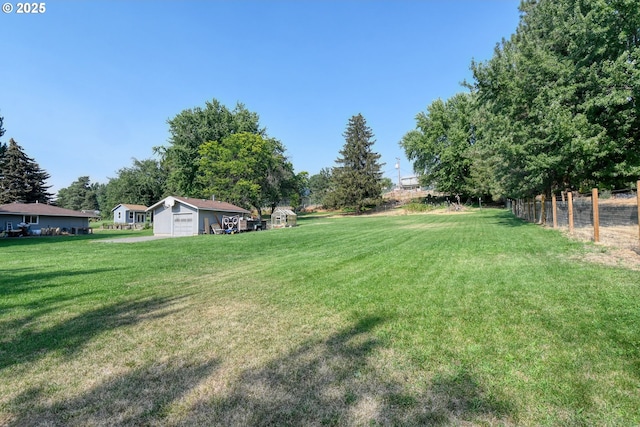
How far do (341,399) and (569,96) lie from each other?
15.8m

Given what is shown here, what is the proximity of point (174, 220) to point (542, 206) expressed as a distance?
1000 inches

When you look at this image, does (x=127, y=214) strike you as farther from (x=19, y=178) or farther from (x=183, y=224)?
(x=183, y=224)

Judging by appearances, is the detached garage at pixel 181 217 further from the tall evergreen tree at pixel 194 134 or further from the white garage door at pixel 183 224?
the tall evergreen tree at pixel 194 134

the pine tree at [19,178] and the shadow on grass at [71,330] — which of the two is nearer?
the shadow on grass at [71,330]

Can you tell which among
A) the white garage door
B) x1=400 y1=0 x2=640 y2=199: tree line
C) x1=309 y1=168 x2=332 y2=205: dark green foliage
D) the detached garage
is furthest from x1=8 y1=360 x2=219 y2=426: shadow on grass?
x1=309 y1=168 x2=332 y2=205: dark green foliage

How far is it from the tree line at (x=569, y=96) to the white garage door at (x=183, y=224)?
21.6 meters

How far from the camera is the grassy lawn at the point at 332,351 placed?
2385 mm

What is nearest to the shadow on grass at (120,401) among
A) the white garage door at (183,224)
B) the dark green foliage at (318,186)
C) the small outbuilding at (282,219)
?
the white garage door at (183,224)

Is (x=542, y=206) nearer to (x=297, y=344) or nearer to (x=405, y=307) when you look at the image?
(x=405, y=307)

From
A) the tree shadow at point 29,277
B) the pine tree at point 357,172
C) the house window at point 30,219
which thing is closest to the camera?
the tree shadow at point 29,277

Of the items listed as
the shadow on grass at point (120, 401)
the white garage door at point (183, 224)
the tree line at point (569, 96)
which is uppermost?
the tree line at point (569, 96)

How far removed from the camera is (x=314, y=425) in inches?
87.7

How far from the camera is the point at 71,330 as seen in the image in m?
4.14

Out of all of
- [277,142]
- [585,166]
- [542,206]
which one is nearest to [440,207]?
[277,142]
